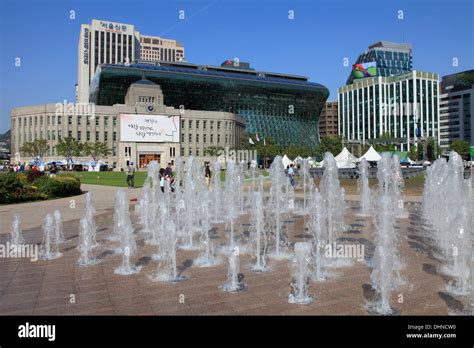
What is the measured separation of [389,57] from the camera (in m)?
152

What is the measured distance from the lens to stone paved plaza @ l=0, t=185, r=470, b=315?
18.1 feet

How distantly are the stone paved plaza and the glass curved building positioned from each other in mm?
93346

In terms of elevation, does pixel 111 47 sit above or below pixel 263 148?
above

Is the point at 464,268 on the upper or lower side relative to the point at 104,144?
lower

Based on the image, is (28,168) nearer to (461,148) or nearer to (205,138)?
(205,138)

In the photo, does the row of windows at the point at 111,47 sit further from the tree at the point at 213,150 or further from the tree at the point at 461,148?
the tree at the point at 461,148

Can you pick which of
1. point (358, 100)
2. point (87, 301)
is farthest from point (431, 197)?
point (358, 100)

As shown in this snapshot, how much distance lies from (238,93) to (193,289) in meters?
106

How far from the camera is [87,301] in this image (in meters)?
5.90

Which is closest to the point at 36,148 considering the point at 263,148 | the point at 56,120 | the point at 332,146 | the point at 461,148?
the point at 56,120

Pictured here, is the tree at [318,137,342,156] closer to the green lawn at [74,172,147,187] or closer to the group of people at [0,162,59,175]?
the green lawn at [74,172,147,187]

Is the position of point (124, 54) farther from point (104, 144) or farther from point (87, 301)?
point (87, 301)

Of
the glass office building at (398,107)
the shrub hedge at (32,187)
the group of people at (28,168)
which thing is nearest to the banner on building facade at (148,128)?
the group of people at (28,168)

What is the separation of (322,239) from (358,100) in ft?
466
